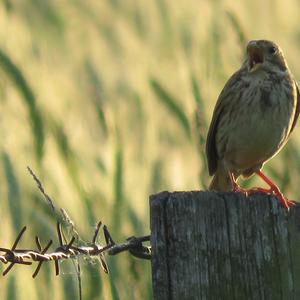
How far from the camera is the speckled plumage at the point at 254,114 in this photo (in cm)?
513

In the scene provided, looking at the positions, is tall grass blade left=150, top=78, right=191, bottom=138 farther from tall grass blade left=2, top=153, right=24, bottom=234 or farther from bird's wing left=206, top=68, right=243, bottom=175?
tall grass blade left=2, top=153, right=24, bottom=234

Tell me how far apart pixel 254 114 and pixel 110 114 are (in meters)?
0.79

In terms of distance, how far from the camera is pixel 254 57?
531 centimetres

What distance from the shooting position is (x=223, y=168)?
5.34 meters

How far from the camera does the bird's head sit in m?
5.25

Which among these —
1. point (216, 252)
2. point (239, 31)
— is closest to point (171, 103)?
point (239, 31)

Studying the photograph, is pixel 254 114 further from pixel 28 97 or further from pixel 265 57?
pixel 28 97

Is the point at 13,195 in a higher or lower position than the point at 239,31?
lower

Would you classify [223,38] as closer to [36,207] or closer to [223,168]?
[223,168]

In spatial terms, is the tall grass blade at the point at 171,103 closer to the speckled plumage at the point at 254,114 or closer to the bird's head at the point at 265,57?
the speckled plumage at the point at 254,114

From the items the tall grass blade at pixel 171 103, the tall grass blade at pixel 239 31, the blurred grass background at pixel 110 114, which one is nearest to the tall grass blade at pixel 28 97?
the blurred grass background at pixel 110 114

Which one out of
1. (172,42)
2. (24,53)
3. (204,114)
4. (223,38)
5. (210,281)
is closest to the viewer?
(210,281)

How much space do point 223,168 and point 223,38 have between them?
627 mm

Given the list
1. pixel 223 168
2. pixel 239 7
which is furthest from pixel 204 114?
pixel 239 7
